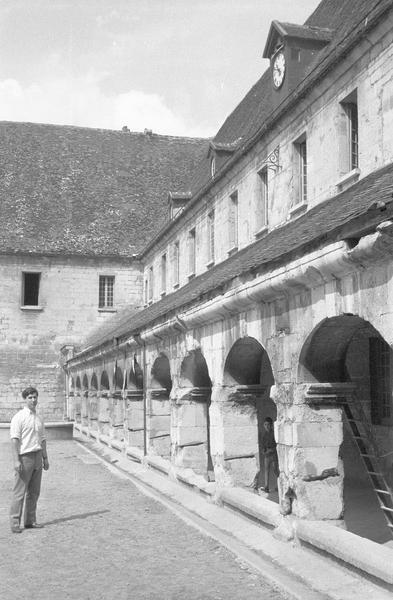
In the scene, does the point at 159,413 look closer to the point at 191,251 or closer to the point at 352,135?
the point at 191,251

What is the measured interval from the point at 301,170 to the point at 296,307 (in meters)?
5.37

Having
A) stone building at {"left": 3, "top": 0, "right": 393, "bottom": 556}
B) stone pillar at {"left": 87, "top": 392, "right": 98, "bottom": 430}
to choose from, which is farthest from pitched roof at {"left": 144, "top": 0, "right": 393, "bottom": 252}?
stone pillar at {"left": 87, "top": 392, "right": 98, "bottom": 430}

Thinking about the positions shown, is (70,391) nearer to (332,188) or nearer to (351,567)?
(332,188)

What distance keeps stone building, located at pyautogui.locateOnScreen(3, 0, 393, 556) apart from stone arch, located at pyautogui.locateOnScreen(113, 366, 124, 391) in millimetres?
268

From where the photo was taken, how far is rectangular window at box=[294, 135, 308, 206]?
12164 millimetres

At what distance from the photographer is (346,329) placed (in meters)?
7.11

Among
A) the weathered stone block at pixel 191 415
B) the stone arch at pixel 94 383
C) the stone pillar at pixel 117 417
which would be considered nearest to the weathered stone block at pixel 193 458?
the weathered stone block at pixel 191 415

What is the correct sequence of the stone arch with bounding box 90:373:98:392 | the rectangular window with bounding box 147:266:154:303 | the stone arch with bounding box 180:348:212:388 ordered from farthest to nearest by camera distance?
the rectangular window with bounding box 147:266:154:303 < the stone arch with bounding box 90:373:98:392 < the stone arch with bounding box 180:348:212:388

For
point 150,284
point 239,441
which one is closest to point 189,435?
point 239,441

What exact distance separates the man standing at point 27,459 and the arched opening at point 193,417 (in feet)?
11.4

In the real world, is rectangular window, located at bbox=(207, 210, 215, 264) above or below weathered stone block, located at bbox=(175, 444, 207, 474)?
above

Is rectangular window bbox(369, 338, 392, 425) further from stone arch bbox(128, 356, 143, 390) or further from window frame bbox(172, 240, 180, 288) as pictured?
window frame bbox(172, 240, 180, 288)

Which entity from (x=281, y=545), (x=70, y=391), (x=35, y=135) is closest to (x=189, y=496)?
(x=281, y=545)

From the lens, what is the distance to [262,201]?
14125 mm
